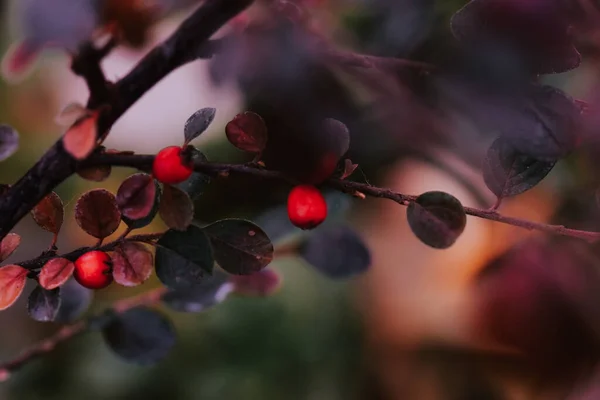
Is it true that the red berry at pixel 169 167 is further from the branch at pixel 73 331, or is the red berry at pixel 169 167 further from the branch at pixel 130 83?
the branch at pixel 73 331

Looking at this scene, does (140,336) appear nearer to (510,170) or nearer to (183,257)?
(183,257)

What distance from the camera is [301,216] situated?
0.83 feet

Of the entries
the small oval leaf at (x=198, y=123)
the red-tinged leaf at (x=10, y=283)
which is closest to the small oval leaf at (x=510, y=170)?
the small oval leaf at (x=198, y=123)

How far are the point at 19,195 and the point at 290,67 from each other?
0.13 m

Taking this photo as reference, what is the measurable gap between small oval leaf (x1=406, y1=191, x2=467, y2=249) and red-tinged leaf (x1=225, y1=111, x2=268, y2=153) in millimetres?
77

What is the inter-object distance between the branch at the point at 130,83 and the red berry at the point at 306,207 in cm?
7

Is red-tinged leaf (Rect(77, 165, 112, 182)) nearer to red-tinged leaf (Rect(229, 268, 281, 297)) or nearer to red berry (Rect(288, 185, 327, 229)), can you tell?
red berry (Rect(288, 185, 327, 229))

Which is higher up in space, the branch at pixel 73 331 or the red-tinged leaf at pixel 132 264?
the red-tinged leaf at pixel 132 264

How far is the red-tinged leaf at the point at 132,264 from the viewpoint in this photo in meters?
0.27

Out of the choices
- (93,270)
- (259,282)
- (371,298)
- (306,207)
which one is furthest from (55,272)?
(371,298)

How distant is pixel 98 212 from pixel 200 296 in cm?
16

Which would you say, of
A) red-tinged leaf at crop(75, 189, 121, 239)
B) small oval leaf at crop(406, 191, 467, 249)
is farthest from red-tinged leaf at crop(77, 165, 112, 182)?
small oval leaf at crop(406, 191, 467, 249)

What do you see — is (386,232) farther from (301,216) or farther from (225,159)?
(301,216)

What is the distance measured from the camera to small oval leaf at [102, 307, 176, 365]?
42 centimetres
